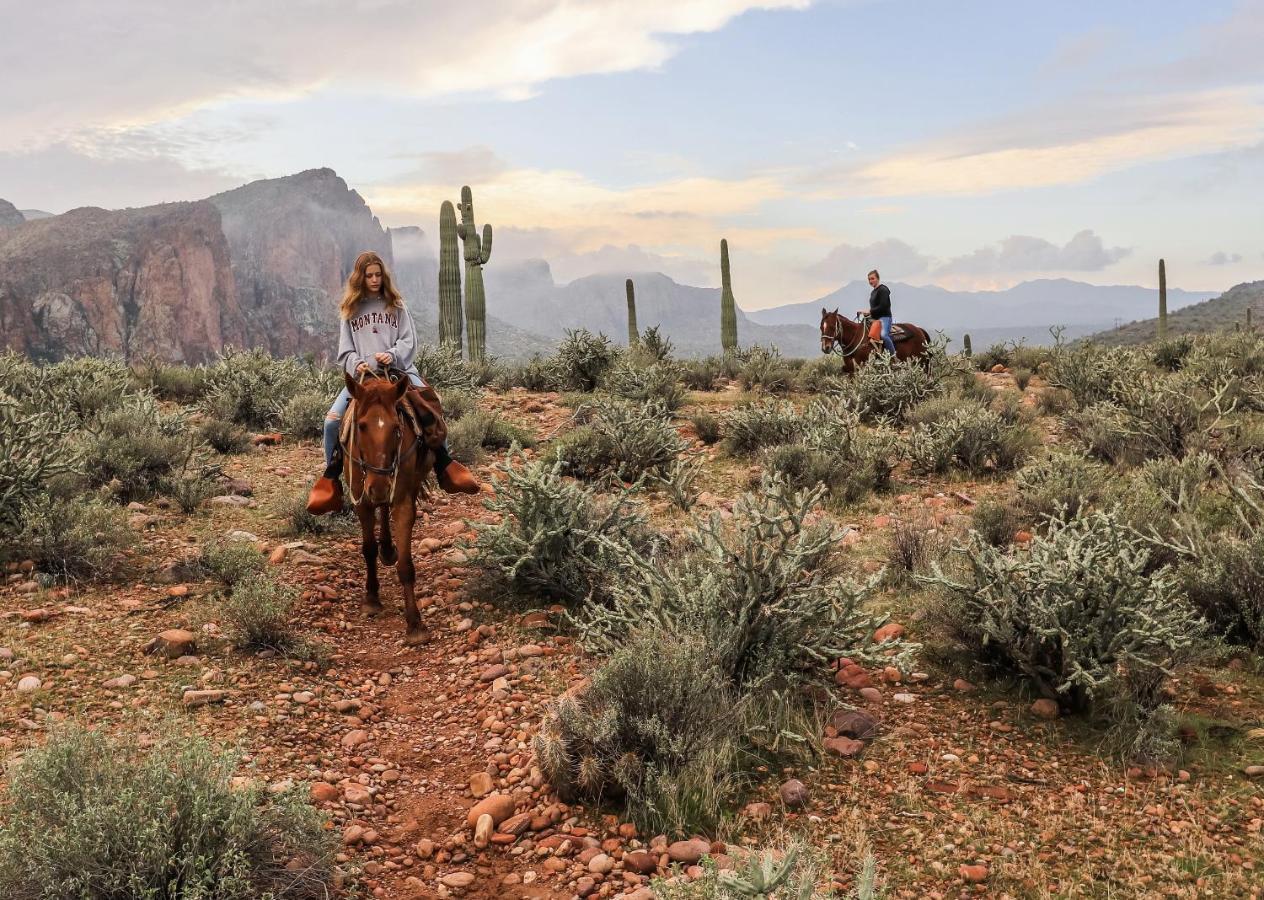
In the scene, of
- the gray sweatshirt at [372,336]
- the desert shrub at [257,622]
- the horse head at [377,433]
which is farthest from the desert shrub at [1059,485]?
the desert shrub at [257,622]

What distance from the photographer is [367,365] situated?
6.36 metres

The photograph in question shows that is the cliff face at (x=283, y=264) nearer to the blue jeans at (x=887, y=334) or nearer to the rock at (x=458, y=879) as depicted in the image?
the blue jeans at (x=887, y=334)

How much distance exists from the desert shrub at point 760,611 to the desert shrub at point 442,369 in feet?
32.5

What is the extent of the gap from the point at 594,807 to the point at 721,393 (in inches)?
533

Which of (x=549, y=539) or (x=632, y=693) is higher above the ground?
(x=549, y=539)

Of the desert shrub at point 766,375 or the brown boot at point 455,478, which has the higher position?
the desert shrub at point 766,375

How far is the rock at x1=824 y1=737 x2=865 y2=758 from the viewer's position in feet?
14.1

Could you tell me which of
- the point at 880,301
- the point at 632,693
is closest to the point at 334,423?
the point at 632,693

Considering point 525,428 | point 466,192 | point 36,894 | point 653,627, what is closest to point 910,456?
point 525,428

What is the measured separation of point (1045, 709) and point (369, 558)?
4832 mm

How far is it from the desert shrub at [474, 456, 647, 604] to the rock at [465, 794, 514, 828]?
230cm

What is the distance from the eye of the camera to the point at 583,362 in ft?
54.8

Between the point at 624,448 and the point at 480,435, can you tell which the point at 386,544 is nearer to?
the point at 624,448

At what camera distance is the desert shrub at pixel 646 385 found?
1369 cm
